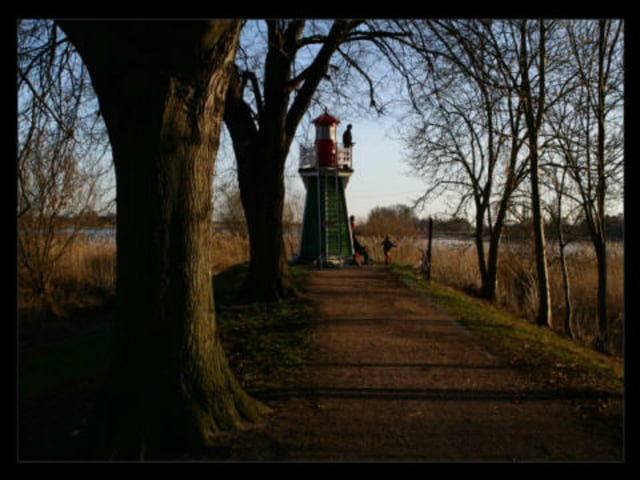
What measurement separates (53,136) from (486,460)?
24.4 feet

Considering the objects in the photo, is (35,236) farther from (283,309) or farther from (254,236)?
(283,309)

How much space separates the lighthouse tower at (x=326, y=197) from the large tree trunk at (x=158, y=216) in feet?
45.2

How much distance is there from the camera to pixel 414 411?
493cm

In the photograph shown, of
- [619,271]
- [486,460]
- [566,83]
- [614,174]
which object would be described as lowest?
[486,460]

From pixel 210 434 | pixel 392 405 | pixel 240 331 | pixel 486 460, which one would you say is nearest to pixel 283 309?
pixel 240 331

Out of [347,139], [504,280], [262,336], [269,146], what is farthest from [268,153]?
[504,280]

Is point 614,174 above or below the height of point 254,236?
above

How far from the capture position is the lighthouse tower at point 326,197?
1845 centimetres

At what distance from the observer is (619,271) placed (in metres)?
14.4

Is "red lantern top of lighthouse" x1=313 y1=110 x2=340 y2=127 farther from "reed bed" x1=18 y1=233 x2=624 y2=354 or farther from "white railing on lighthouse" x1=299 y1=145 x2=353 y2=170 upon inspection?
"reed bed" x1=18 y1=233 x2=624 y2=354

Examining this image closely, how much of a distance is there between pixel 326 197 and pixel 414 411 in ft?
46.2

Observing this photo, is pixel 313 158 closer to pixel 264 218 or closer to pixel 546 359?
pixel 264 218

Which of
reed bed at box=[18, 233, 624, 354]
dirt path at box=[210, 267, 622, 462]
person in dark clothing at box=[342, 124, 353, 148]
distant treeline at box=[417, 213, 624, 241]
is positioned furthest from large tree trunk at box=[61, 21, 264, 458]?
person in dark clothing at box=[342, 124, 353, 148]

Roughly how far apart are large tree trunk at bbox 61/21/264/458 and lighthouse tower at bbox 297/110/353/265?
45.2ft
